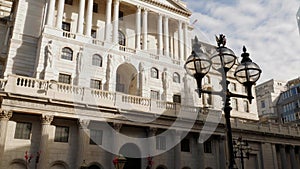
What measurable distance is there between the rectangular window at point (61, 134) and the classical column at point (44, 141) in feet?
4.69

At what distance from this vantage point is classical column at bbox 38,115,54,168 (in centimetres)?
2152

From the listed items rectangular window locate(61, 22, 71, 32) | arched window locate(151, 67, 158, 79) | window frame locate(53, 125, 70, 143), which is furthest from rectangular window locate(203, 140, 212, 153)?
rectangular window locate(61, 22, 71, 32)

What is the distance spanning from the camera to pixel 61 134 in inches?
950

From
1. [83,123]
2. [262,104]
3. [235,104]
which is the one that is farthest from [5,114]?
[262,104]

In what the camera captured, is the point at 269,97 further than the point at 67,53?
Yes

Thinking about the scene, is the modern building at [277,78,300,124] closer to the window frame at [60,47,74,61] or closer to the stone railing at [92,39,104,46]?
the stone railing at [92,39,104,46]

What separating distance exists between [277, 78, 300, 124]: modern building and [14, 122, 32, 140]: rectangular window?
187 feet

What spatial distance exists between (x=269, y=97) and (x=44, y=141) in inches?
2483

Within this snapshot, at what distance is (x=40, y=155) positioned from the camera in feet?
70.6

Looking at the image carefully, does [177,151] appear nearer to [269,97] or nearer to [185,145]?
[185,145]

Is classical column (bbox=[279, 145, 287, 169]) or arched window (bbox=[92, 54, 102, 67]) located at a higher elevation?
arched window (bbox=[92, 54, 102, 67])

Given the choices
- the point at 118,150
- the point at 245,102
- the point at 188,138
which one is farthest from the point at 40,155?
the point at 245,102

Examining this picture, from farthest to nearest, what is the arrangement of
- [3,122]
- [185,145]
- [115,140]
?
[185,145] → [115,140] → [3,122]

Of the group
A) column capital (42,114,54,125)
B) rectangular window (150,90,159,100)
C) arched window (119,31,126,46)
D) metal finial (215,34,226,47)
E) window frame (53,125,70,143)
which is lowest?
window frame (53,125,70,143)
